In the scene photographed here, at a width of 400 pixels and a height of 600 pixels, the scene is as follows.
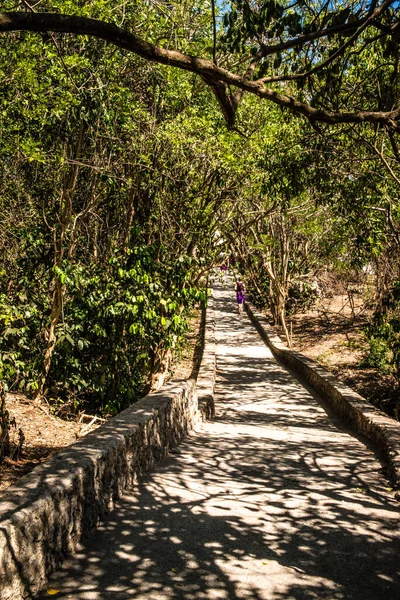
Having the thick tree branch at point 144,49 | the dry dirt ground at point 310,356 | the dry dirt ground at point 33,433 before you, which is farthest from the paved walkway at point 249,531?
the thick tree branch at point 144,49

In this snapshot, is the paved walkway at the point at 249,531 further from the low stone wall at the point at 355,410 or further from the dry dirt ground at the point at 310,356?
the dry dirt ground at the point at 310,356

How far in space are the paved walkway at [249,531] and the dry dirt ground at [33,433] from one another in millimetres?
1709

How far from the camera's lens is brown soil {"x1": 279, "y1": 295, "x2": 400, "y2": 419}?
14.0 meters

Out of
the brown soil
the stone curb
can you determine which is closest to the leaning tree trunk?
the stone curb

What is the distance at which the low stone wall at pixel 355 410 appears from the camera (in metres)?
7.11

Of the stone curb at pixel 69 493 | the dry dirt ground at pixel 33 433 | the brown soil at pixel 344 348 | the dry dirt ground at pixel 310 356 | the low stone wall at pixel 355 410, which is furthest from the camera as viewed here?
the brown soil at pixel 344 348

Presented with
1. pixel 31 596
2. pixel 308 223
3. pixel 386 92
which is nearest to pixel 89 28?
pixel 31 596

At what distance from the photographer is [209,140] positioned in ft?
34.7

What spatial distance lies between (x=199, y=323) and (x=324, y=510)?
2085cm

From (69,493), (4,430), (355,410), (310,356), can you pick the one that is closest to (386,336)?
(355,410)

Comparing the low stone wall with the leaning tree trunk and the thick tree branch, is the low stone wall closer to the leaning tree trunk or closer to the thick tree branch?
the thick tree branch

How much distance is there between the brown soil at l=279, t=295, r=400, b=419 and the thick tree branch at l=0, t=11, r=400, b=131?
329 inches

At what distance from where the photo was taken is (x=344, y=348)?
61.4 ft

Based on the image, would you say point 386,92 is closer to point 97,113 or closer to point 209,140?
point 209,140
